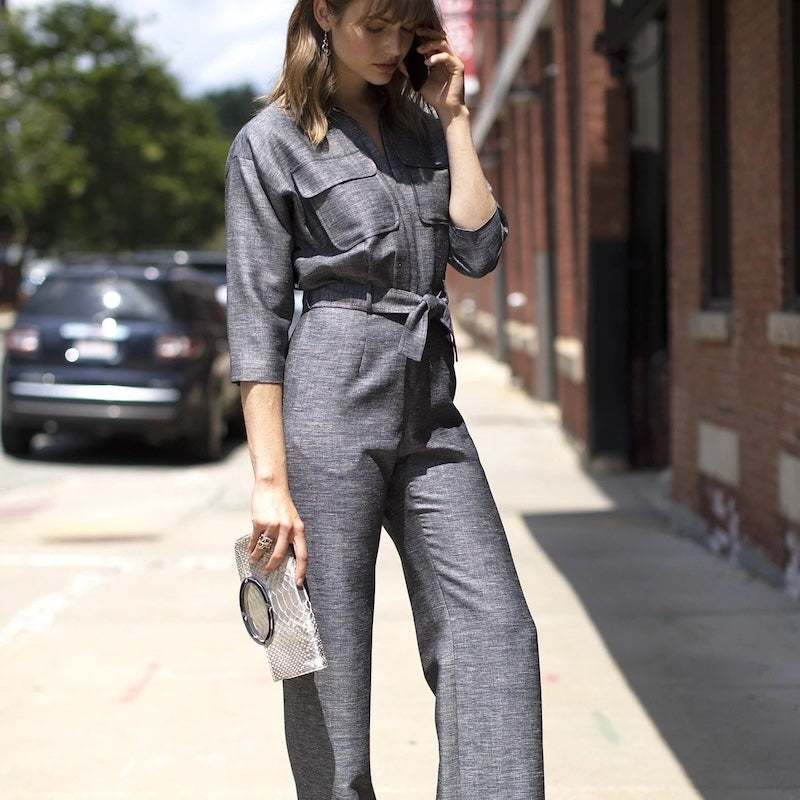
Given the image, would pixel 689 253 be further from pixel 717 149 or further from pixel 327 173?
pixel 327 173

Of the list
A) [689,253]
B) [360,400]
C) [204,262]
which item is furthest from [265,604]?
[204,262]

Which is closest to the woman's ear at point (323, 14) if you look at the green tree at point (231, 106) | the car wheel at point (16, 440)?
the car wheel at point (16, 440)

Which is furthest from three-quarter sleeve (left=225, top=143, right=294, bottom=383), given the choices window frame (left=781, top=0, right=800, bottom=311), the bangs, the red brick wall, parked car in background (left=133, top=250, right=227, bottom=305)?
parked car in background (left=133, top=250, right=227, bottom=305)

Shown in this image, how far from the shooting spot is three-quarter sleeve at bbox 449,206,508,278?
2850mm

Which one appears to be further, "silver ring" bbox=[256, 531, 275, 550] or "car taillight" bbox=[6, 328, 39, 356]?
"car taillight" bbox=[6, 328, 39, 356]

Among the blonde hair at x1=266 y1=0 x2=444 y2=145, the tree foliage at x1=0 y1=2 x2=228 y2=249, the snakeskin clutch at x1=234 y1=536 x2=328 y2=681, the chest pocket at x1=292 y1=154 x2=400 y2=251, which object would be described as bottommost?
the snakeskin clutch at x1=234 y1=536 x2=328 y2=681

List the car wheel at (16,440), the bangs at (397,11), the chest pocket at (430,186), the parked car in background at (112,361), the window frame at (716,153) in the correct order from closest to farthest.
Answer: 1. the bangs at (397,11)
2. the chest pocket at (430,186)
3. the window frame at (716,153)
4. the parked car in background at (112,361)
5. the car wheel at (16,440)

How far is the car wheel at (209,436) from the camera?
40.5 ft

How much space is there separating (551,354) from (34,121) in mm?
34519

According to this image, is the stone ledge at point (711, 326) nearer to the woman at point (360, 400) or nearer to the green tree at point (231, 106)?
the woman at point (360, 400)

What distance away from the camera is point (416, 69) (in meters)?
2.95

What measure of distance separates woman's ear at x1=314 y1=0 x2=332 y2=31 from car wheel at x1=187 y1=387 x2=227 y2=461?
9.61 metres

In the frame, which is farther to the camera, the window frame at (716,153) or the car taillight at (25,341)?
the car taillight at (25,341)

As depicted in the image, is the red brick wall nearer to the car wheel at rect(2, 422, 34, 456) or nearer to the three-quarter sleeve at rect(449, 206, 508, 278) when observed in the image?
the three-quarter sleeve at rect(449, 206, 508, 278)
